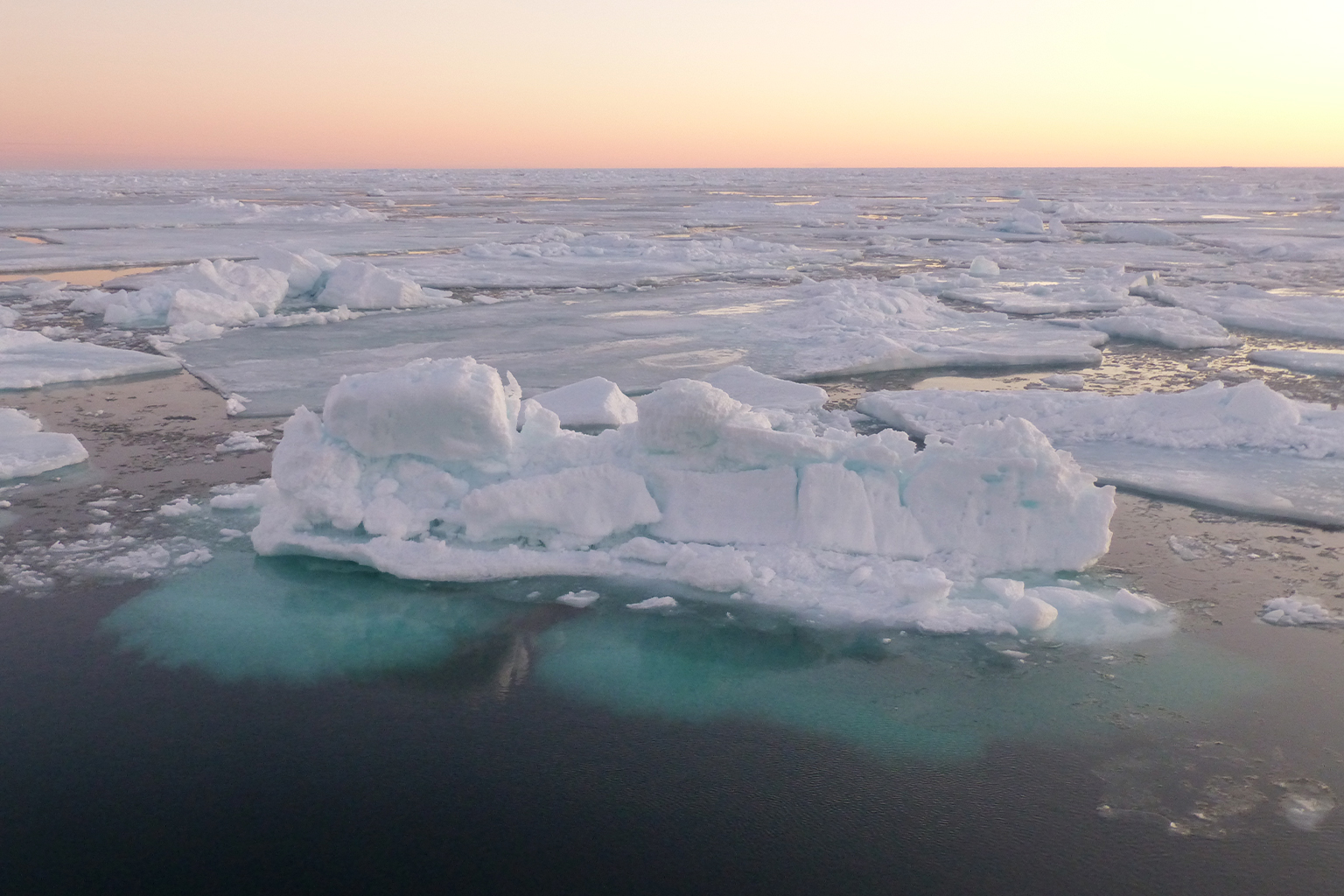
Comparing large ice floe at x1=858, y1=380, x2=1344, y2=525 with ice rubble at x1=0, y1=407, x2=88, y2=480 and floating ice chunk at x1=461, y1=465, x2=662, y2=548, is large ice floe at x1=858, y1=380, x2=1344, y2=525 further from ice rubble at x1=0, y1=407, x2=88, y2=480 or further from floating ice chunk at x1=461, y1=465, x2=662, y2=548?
ice rubble at x1=0, y1=407, x2=88, y2=480

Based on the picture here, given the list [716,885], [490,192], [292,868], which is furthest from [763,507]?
[490,192]

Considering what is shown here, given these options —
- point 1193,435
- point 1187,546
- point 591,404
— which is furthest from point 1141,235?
point 1187,546

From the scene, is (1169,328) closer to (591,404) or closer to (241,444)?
(591,404)

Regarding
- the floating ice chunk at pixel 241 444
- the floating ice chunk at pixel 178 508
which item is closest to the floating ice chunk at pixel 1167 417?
the floating ice chunk at pixel 241 444

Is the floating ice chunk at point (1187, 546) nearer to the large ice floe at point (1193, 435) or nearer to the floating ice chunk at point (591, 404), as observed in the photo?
the large ice floe at point (1193, 435)

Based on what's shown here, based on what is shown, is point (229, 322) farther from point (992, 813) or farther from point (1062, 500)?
point (992, 813)
